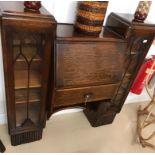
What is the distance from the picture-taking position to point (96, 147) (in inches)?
68.5

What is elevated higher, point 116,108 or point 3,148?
point 116,108

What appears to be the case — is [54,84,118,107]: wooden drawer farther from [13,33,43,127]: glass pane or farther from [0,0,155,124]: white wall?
[0,0,155,124]: white wall

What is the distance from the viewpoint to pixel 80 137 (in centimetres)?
181

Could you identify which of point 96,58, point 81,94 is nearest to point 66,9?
point 96,58

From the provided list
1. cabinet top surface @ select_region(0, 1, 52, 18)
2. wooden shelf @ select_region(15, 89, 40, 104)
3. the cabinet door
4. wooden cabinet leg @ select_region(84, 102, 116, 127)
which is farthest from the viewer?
wooden cabinet leg @ select_region(84, 102, 116, 127)

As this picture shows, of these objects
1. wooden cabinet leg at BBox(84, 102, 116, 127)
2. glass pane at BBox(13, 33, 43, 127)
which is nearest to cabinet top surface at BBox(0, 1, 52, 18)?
glass pane at BBox(13, 33, 43, 127)

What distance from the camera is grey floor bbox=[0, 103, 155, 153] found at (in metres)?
1.66

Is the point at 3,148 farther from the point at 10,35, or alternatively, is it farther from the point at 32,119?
the point at 10,35

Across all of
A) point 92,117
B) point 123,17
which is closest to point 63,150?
point 92,117

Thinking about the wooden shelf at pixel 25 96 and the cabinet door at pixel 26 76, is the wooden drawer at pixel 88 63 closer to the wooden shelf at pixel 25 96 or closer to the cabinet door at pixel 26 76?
the cabinet door at pixel 26 76

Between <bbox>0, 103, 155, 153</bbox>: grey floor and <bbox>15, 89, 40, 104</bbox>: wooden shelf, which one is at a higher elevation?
<bbox>15, 89, 40, 104</bbox>: wooden shelf

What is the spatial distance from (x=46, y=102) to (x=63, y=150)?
19.4 inches

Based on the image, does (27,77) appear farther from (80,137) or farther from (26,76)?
(80,137)

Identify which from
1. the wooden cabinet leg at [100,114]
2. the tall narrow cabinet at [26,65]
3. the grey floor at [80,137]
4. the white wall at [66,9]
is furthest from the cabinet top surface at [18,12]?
the grey floor at [80,137]
